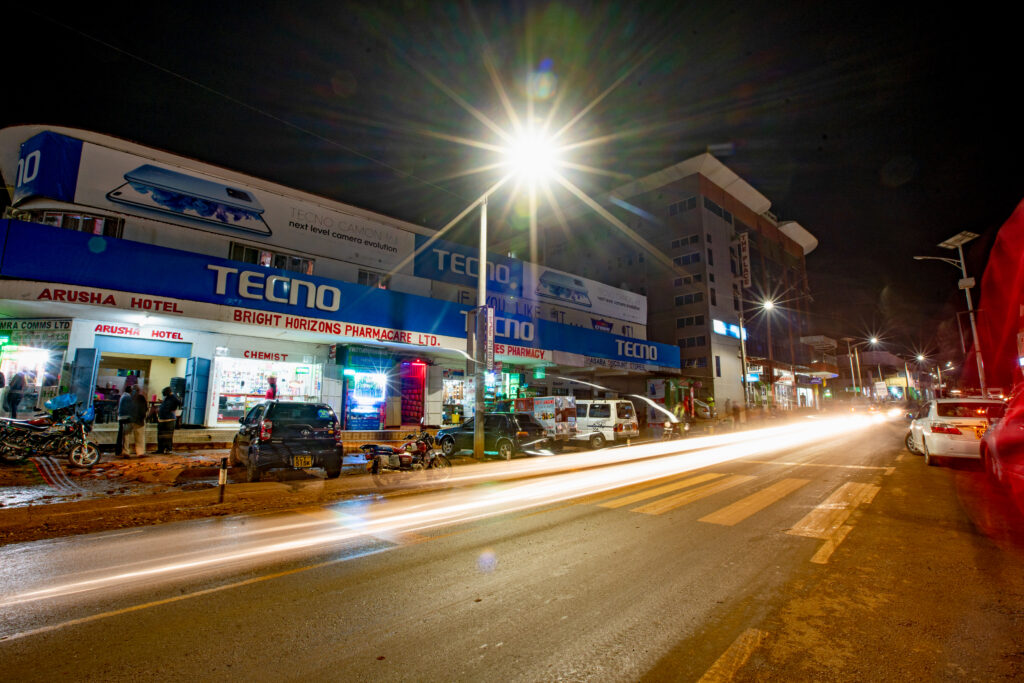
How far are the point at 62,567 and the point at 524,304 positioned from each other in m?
24.1

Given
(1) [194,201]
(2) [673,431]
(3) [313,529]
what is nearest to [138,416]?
(1) [194,201]

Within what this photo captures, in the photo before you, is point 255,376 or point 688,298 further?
point 688,298

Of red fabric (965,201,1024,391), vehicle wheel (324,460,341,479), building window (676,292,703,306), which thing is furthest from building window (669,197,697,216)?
vehicle wheel (324,460,341,479)

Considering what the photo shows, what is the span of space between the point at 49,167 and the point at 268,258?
22.3 ft

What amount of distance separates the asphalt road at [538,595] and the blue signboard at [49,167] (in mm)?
14873

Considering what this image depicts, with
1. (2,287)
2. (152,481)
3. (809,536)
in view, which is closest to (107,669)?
(809,536)

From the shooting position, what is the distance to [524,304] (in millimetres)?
27734

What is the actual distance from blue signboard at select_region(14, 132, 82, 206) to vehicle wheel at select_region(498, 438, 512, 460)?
53.9 ft

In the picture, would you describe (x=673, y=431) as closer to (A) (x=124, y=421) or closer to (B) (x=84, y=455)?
(A) (x=124, y=421)

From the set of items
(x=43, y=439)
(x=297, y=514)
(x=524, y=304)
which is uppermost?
(x=524, y=304)

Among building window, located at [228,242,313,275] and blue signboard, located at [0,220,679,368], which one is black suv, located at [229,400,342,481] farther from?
building window, located at [228,242,313,275]

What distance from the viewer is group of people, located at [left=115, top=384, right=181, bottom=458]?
12695 mm

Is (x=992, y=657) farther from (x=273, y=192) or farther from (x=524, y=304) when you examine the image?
(x=524, y=304)

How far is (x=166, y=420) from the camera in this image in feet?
44.3
